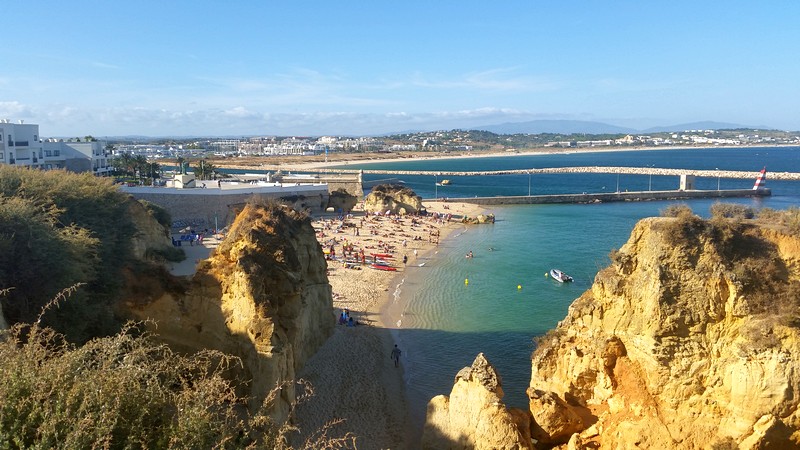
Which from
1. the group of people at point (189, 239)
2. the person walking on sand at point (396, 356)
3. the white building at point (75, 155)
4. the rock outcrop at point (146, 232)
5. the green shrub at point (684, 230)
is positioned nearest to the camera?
the green shrub at point (684, 230)

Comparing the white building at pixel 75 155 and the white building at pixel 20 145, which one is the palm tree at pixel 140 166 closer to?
the white building at pixel 75 155

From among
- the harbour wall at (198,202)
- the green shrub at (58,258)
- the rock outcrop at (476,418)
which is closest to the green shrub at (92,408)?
the green shrub at (58,258)

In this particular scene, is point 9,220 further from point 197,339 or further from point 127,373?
point 127,373

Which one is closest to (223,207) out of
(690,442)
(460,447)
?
(460,447)

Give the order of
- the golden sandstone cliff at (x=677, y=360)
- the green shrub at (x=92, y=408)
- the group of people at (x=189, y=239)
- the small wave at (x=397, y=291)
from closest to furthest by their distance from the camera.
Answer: the green shrub at (x=92, y=408) < the golden sandstone cliff at (x=677, y=360) < the small wave at (x=397, y=291) < the group of people at (x=189, y=239)

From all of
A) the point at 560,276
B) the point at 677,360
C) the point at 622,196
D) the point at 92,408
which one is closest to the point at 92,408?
the point at 92,408

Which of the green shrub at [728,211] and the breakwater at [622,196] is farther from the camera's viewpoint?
the breakwater at [622,196]

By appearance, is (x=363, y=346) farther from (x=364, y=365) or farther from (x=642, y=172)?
(x=642, y=172)
